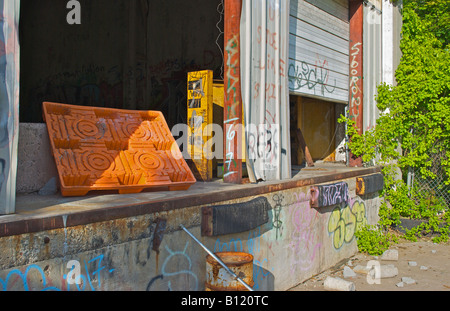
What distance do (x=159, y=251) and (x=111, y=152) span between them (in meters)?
1.64

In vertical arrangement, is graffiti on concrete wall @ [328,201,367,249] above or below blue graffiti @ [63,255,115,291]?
below

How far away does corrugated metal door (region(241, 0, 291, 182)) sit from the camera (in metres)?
6.39

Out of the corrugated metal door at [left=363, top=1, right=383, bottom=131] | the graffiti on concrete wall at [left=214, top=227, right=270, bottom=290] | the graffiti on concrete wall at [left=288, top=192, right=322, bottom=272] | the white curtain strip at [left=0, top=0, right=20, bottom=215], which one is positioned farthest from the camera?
the corrugated metal door at [left=363, top=1, right=383, bottom=131]

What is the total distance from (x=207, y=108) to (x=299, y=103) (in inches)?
244

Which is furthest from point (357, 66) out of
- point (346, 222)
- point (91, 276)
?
point (91, 276)

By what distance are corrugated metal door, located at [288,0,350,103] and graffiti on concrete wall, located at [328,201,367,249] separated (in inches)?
96.2

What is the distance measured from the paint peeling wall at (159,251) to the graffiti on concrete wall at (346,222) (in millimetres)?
282

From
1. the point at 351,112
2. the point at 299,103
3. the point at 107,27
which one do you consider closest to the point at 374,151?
the point at 351,112

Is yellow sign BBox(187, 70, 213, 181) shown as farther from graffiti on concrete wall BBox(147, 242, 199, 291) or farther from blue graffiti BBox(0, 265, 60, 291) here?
blue graffiti BBox(0, 265, 60, 291)

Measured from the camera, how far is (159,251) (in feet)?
13.7

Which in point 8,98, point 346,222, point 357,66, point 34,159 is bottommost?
point 346,222

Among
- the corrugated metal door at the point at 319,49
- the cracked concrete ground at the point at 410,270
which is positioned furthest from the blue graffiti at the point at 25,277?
the corrugated metal door at the point at 319,49

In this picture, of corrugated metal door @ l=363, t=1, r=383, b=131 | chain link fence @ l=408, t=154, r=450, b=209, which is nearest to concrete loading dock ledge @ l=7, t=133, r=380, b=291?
corrugated metal door @ l=363, t=1, r=383, b=131

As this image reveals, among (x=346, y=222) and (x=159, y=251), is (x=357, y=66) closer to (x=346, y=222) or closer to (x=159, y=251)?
(x=346, y=222)
